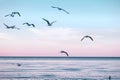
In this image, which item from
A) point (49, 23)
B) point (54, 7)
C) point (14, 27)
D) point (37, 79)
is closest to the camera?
point (54, 7)

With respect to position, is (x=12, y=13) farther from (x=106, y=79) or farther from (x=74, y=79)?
(x=106, y=79)

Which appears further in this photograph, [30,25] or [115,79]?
[115,79]

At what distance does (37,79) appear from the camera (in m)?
37.1

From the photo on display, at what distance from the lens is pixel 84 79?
37.4 meters

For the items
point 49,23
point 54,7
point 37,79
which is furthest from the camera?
point 37,79

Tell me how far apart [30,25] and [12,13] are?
2.83 metres

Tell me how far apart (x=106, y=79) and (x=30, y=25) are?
13404mm

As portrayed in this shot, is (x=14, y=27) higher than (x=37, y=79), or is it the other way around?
(x=14, y=27)

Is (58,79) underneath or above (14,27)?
underneath

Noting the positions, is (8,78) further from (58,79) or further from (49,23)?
(49,23)

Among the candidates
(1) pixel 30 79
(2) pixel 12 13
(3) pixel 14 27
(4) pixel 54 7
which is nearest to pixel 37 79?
(1) pixel 30 79

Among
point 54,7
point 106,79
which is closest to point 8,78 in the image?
point 106,79

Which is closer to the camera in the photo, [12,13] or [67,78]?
[12,13]

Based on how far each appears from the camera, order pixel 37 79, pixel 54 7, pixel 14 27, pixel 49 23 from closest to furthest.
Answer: pixel 54 7
pixel 49 23
pixel 14 27
pixel 37 79
